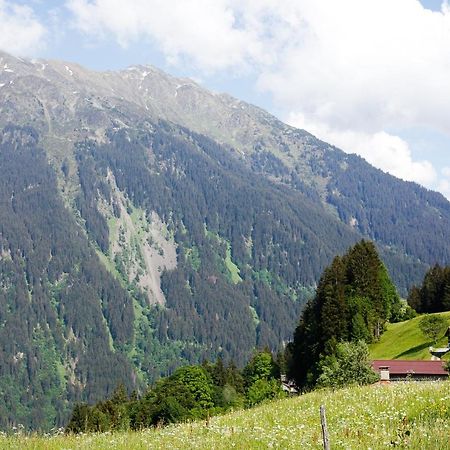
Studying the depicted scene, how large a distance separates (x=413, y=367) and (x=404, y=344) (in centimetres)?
2040

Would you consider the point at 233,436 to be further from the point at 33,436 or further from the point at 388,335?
the point at 388,335

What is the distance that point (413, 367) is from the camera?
62031 millimetres

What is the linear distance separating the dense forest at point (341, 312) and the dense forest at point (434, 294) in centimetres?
2457

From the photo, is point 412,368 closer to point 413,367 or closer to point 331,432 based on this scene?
point 413,367

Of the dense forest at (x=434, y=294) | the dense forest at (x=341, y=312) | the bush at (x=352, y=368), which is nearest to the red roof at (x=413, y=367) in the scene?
the dense forest at (x=341, y=312)

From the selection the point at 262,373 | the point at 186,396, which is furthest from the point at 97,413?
the point at 262,373

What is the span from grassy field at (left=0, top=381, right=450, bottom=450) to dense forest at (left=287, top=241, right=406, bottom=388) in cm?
5041

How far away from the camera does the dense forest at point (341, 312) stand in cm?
7369

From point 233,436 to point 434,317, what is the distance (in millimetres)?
67240

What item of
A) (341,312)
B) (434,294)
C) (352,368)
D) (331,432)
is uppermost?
(434,294)

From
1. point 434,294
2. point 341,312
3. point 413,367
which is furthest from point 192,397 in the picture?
point 434,294

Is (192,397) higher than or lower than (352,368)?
lower

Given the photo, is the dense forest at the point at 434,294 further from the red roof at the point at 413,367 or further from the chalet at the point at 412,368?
the chalet at the point at 412,368

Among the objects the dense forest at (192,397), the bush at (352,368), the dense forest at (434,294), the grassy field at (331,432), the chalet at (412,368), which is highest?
the dense forest at (434,294)
